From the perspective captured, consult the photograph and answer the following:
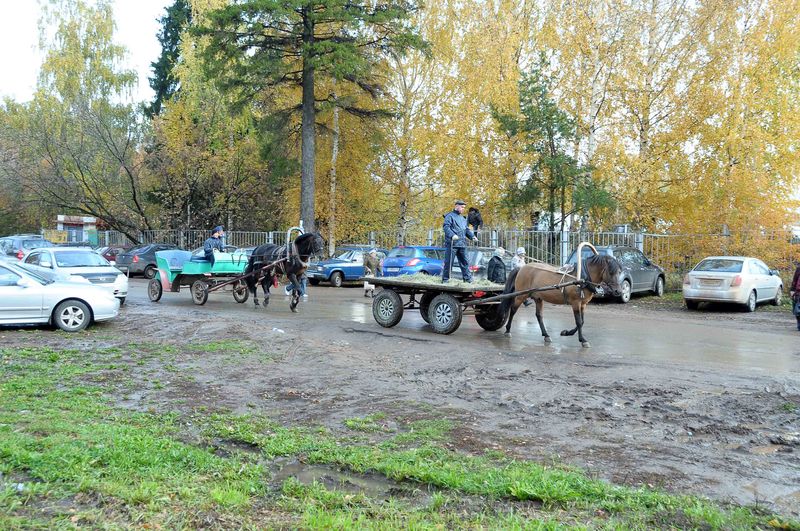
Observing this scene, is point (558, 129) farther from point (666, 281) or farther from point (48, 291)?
point (48, 291)

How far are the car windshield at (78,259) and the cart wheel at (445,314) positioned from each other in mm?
10214

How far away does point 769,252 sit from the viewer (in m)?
20.3

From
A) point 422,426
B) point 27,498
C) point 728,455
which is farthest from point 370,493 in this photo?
point 728,455

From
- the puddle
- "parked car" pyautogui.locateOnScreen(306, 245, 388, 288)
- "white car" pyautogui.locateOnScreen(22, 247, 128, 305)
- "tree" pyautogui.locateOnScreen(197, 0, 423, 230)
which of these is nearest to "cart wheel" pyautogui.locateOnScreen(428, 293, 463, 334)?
the puddle

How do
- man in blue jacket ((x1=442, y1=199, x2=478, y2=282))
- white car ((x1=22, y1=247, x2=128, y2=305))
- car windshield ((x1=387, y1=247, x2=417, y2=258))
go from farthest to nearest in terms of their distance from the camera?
car windshield ((x1=387, y1=247, x2=417, y2=258)) → white car ((x1=22, y1=247, x2=128, y2=305)) → man in blue jacket ((x1=442, y1=199, x2=478, y2=282))

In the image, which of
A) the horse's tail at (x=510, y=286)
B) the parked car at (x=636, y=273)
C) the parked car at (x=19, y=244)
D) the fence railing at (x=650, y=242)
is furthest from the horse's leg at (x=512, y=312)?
the parked car at (x=19, y=244)

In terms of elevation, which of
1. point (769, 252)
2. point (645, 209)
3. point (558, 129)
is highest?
point (558, 129)

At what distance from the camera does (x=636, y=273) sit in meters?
21.0

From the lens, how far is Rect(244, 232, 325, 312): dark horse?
54.0 ft

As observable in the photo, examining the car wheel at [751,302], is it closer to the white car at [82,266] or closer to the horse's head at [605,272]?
the horse's head at [605,272]

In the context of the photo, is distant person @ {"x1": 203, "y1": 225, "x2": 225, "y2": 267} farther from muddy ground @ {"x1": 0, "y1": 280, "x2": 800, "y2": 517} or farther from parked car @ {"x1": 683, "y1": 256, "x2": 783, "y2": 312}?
parked car @ {"x1": 683, "y1": 256, "x2": 783, "y2": 312}

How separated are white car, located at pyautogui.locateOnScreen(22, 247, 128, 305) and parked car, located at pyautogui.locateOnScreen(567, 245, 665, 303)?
1399cm

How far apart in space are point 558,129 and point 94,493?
21.5 meters

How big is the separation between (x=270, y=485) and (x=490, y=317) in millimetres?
9439
